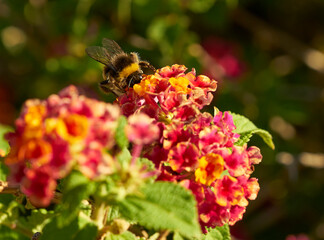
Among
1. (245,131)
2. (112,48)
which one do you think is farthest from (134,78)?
(245,131)

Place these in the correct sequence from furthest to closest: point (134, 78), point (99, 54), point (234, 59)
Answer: point (234, 59)
point (99, 54)
point (134, 78)

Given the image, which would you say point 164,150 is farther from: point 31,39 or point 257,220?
point 31,39

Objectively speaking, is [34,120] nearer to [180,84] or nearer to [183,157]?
[183,157]

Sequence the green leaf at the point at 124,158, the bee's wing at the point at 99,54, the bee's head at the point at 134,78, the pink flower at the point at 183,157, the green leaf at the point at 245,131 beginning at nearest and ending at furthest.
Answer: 1. the green leaf at the point at 124,158
2. the pink flower at the point at 183,157
3. the green leaf at the point at 245,131
4. the bee's head at the point at 134,78
5. the bee's wing at the point at 99,54

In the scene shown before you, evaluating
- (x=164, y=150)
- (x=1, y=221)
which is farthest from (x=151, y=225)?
(x=1, y=221)

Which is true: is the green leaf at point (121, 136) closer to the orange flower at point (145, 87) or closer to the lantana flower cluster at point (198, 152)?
the lantana flower cluster at point (198, 152)

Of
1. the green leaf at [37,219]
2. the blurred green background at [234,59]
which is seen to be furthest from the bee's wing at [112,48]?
the blurred green background at [234,59]

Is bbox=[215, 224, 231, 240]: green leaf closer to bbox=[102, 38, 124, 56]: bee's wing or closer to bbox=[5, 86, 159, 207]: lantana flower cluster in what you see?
bbox=[5, 86, 159, 207]: lantana flower cluster
